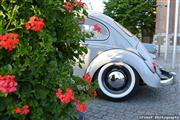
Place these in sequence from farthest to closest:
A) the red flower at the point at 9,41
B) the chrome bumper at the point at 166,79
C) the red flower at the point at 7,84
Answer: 1. the chrome bumper at the point at 166,79
2. the red flower at the point at 9,41
3. the red flower at the point at 7,84

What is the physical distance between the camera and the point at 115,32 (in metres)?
6.83

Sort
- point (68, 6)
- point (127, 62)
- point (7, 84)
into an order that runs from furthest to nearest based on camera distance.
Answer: point (127, 62) → point (68, 6) → point (7, 84)

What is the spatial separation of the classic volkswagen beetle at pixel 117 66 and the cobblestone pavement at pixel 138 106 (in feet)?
0.83

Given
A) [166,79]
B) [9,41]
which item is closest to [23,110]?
[9,41]

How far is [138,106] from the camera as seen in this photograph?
6.26 m

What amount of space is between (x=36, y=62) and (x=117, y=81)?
4.16m

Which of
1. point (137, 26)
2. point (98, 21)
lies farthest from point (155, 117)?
point (137, 26)

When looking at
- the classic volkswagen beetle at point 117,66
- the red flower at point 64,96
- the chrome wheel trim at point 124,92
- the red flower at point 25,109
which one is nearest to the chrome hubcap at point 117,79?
the classic volkswagen beetle at point 117,66

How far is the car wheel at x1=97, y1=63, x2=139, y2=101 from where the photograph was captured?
652 cm

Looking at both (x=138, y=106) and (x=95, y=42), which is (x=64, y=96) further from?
(x=95, y=42)

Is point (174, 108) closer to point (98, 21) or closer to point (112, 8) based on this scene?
point (98, 21)

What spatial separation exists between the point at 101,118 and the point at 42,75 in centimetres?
285

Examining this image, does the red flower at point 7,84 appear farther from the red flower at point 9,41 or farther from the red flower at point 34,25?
the red flower at point 34,25

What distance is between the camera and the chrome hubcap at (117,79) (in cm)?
656
